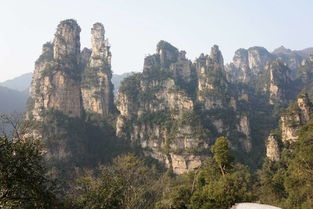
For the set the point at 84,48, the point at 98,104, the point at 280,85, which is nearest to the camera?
the point at 98,104

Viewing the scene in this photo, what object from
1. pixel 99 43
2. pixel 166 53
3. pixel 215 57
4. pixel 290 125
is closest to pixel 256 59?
pixel 215 57

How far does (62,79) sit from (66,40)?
40.8 feet

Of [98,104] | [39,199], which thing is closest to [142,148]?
[98,104]

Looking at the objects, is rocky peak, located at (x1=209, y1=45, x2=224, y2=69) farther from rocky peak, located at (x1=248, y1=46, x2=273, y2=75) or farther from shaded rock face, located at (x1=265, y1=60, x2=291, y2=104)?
rocky peak, located at (x1=248, y1=46, x2=273, y2=75)

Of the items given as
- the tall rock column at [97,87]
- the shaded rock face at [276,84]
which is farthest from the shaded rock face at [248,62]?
the tall rock column at [97,87]

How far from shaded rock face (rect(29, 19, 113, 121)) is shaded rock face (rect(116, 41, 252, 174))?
6.30 m

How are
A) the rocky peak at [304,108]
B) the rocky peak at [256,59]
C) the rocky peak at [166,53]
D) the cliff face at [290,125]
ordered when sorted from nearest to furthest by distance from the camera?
the cliff face at [290,125] → the rocky peak at [304,108] → the rocky peak at [166,53] → the rocky peak at [256,59]

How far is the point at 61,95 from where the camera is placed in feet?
317

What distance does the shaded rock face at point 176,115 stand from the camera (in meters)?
93.8

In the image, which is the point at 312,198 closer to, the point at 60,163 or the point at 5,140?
→ the point at 5,140

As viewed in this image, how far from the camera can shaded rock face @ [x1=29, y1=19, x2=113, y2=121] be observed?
96312 mm

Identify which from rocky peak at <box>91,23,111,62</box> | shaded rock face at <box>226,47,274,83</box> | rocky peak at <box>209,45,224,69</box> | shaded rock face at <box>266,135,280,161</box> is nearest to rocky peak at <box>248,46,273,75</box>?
shaded rock face at <box>226,47,274,83</box>

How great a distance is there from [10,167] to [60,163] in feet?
234

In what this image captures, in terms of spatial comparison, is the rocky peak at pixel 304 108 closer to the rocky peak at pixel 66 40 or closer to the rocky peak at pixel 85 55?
the rocky peak at pixel 66 40
